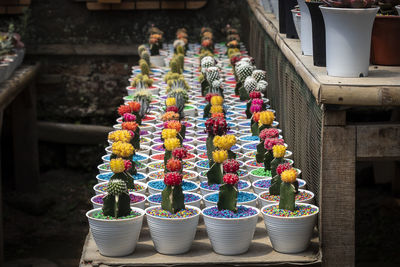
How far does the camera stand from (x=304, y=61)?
10.4ft

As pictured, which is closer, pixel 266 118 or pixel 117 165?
pixel 117 165

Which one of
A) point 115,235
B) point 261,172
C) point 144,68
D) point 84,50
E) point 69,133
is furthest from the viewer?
point 84,50

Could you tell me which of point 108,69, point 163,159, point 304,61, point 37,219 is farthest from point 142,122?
point 108,69

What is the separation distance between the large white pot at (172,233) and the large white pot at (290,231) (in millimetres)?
281

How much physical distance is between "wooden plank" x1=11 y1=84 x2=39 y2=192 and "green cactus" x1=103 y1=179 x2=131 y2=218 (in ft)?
17.7

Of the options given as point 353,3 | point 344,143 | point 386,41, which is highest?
point 353,3

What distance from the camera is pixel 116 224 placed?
99.5 inches

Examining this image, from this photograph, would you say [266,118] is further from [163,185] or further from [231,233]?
[231,233]

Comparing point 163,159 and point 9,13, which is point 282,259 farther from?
point 9,13

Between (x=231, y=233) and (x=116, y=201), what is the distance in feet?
1.41

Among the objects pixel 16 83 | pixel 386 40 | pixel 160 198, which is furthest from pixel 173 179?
pixel 16 83

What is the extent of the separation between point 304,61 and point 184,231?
1049 mm

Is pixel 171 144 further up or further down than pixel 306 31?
further down

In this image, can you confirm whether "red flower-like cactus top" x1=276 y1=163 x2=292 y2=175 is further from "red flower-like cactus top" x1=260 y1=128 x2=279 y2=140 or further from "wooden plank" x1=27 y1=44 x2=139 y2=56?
"wooden plank" x1=27 y1=44 x2=139 y2=56
